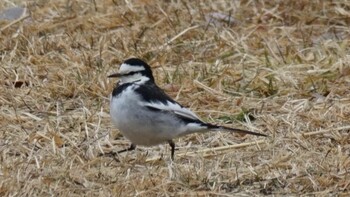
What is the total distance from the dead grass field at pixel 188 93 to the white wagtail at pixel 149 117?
0.55 feet

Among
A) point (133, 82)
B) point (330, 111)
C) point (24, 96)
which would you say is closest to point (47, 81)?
point (24, 96)

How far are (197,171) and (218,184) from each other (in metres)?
0.18

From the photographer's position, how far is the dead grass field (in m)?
6.30

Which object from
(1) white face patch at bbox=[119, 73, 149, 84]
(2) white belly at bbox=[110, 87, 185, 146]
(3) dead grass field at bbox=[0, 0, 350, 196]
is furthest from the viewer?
(1) white face patch at bbox=[119, 73, 149, 84]

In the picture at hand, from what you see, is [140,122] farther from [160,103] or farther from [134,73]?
[134,73]

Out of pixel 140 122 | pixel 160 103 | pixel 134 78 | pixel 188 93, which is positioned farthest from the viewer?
pixel 188 93

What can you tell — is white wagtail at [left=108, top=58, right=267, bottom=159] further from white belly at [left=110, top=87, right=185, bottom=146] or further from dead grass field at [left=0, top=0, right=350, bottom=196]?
dead grass field at [left=0, top=0, right=350, bottom=196]

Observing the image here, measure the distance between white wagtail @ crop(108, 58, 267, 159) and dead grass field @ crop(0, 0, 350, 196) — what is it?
0.55ft

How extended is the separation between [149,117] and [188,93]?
1452 mm

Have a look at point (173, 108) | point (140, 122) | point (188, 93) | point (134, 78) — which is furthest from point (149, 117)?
point (188, 93)

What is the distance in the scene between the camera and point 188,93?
26.3 feet

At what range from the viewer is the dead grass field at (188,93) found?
6301mm

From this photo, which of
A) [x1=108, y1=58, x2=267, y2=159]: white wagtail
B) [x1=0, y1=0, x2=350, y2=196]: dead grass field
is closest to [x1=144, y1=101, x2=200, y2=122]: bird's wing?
[x1=108, y1=58, x2=267, y2=159]: white wagtail

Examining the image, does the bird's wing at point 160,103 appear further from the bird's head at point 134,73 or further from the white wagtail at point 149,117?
the bird's head at point 134,73
